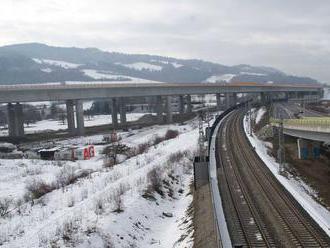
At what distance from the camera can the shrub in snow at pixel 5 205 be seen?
30.8 m

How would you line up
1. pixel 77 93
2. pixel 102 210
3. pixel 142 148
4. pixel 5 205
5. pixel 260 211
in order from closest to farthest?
pixel 102 210 < pixel 260 211 < pixel 5 205 < pixel 142 148 < pixel 77 93

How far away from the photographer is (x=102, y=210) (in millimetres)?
28812

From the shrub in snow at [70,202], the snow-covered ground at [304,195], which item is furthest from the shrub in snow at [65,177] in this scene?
the snow-covered ground at [304,195]

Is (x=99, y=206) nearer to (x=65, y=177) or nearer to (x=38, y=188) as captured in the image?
(x=38, y=188)

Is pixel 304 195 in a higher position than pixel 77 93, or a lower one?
lower

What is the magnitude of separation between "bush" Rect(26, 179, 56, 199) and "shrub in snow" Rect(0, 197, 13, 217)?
2131 mm

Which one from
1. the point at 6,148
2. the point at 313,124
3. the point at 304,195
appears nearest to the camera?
the point at 304,195

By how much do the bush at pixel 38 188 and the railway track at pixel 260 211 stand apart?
15146 millimetres

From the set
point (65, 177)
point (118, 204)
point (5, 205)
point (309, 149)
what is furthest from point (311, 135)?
point (5, 205)

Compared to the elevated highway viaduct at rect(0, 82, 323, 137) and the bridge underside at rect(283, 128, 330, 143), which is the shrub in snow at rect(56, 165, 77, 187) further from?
the elevated highway viaduct at rect(0, 82, 323, 137)

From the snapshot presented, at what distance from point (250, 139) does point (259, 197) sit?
4016 cm

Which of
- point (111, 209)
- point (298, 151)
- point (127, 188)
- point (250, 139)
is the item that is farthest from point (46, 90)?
point (111, 209)

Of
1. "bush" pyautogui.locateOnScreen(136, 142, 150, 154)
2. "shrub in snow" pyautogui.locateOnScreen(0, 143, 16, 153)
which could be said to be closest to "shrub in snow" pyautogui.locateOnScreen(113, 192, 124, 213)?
"bush" pyautogui.locateOnScreen(136, 142, 150, 154)

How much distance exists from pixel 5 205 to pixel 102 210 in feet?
30.5
